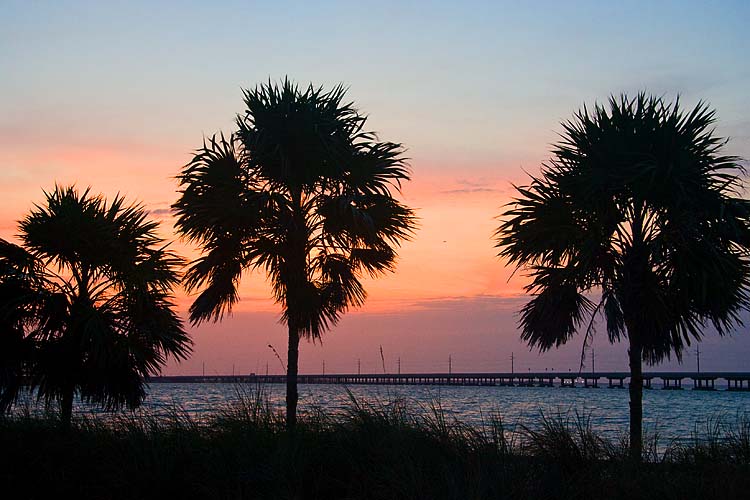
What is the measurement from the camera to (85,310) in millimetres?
15750

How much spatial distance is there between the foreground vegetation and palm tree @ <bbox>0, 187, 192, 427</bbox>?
3.34m

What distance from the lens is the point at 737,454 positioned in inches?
381

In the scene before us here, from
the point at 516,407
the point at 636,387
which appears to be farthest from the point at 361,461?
the point at 516,407

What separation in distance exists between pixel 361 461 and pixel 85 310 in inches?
349

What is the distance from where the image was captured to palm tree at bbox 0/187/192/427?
49.6 feet

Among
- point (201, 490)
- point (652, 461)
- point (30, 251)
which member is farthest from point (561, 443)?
point (30, 251)

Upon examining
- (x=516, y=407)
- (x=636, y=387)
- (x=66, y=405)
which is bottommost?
(x=516, y=407)

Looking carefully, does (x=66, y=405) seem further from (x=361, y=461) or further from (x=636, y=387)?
(x=636, y=387)

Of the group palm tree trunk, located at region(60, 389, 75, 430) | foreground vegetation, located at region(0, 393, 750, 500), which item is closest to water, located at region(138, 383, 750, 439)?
foreground vegetation, located at region(0, 393, 750, 500)

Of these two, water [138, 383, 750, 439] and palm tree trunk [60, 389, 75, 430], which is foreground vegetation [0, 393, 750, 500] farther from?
palm tree trunk [60, 389, 75, 430]

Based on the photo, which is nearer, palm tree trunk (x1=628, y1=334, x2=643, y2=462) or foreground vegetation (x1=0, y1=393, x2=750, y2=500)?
foreground vegetation (x1=0, y1=393, x2=750, y2=500)

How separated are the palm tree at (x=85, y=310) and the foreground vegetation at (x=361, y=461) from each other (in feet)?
10.9

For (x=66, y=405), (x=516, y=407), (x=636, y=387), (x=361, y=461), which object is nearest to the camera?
(x=361, y=461)

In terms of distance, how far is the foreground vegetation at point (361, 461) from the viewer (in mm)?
8023
